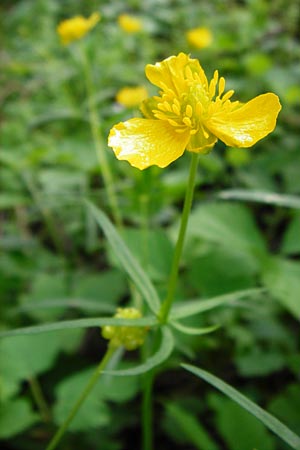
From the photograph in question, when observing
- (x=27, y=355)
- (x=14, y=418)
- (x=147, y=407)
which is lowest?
(x=147, y=407)

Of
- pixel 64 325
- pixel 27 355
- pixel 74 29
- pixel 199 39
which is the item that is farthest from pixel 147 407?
pixel 199 39

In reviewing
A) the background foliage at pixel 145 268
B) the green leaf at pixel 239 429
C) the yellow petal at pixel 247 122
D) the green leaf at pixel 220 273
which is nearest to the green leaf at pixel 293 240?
the background foliage at pixel 145 268

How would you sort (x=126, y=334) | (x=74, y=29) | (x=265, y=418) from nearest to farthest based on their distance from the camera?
(x=265, y=418)
(x=126, y=334)
(x=74, y=29)

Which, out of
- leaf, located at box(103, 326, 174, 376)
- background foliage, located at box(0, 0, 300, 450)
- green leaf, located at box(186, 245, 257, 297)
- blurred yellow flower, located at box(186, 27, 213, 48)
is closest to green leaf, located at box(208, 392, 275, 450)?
background foliage, located at box(0, 0, 300, 450)

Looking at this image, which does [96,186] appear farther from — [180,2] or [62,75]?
[180,2]

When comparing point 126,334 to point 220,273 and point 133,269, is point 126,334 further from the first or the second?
point 220,273

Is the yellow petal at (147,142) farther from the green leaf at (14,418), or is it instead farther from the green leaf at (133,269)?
the green leaf at (14,418)

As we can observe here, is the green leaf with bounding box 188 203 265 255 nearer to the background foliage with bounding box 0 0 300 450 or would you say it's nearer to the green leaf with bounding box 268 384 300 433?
the background foliage with bounding box 0 0 300 450
